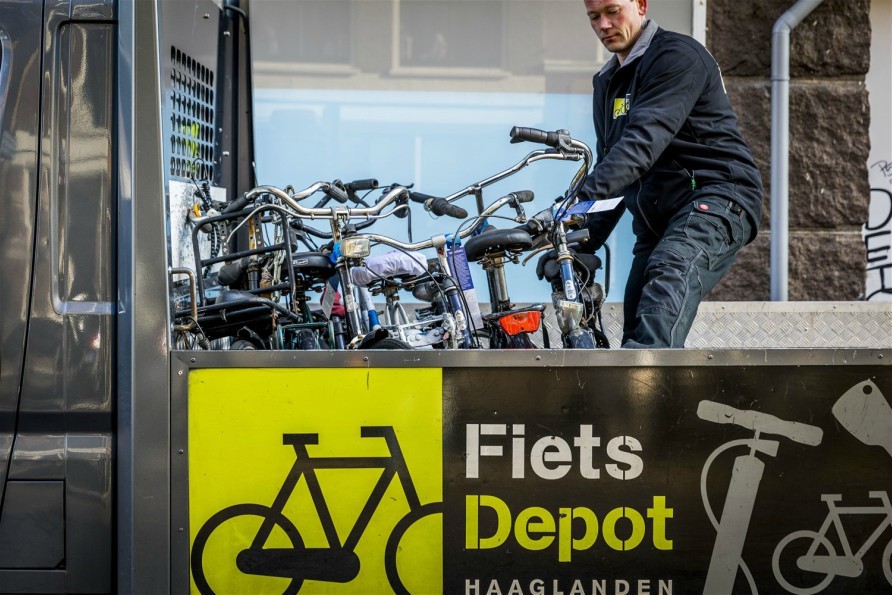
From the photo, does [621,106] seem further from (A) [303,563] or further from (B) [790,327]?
(A) [303,563]

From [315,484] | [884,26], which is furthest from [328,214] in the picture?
[884,26]

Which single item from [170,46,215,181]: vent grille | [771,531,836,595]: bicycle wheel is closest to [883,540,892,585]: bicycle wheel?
[771,531,836,595]: bicycle wheel

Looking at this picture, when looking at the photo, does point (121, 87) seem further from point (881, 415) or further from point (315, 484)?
point (881, 415)

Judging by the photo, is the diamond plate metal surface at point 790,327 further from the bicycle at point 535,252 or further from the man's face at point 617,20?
the man's face at point 617,20

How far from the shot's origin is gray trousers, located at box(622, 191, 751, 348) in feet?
10.3

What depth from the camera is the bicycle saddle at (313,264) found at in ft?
12.8

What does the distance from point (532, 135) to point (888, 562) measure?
6.55 ft

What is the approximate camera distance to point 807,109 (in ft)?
19.5

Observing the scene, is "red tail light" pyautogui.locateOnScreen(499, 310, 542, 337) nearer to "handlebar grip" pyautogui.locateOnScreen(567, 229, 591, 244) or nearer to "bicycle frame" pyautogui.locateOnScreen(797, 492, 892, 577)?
"handlebar grip" pyautogui.locateOnScreen(567, 229, 591, 244)

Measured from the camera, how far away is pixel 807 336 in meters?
4.77

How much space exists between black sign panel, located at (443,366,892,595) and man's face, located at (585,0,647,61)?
67.6 inches

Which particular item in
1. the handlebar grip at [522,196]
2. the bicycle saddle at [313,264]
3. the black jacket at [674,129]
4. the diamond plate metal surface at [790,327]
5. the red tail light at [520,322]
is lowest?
the diamond plate metal surface at [790,327]

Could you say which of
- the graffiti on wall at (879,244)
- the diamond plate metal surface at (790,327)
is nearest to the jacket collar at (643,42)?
the diamond plate metal surface at (790,327)

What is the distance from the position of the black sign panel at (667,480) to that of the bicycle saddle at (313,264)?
1641 millimetres
